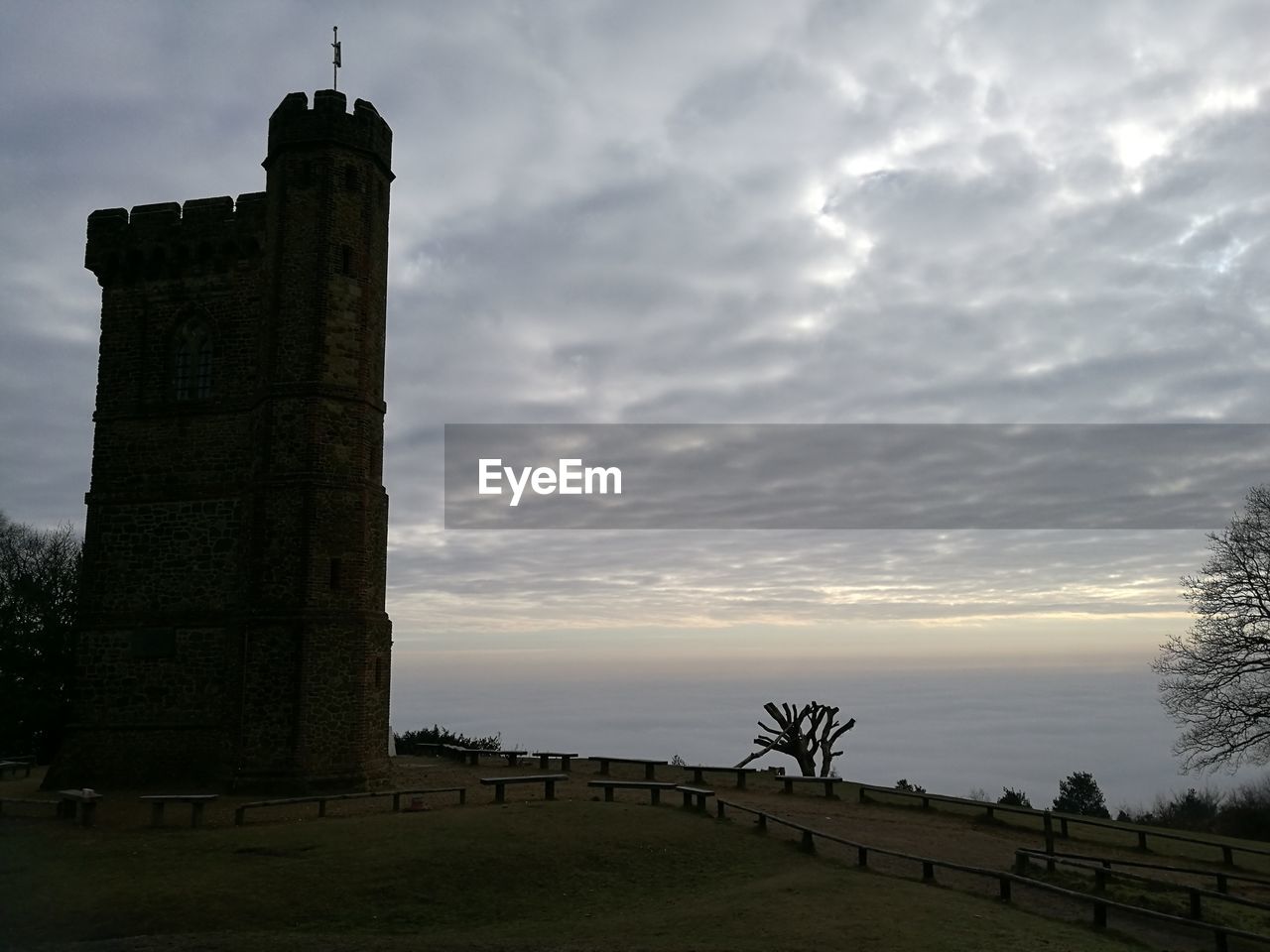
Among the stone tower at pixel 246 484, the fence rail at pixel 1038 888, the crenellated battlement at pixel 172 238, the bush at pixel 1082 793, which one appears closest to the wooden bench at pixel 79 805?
the stone tower at pixel 246 484

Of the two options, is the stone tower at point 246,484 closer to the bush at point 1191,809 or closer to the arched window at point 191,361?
the arched window at point 191,361

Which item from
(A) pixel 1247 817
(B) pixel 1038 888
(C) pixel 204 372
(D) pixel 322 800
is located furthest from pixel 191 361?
(A) pixel 1247 817

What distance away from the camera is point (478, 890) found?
1282 centimetres

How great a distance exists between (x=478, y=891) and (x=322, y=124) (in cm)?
1733

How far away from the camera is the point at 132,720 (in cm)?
2212

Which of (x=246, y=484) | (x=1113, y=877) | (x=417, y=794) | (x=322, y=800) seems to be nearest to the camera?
(x=1113, y=877)

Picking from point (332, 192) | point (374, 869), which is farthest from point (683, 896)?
point (332, 192)

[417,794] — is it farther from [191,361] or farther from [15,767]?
[15,767]

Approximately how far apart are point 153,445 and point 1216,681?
27369 mm

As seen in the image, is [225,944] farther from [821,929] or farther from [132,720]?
[132,720]

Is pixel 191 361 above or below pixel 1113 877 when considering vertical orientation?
above

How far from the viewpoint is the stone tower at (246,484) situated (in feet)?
67.1

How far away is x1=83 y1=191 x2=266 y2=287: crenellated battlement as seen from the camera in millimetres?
23562

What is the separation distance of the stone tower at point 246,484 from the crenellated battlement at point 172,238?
49mm
